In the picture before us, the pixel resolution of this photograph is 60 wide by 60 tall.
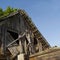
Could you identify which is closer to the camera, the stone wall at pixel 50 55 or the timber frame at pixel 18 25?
the stone wall at pixel 50 55

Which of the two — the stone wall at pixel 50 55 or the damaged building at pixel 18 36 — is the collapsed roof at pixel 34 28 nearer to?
the damaged building at pixel 18 36

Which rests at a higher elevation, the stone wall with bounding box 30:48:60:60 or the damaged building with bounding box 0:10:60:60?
the damaged building with bounding box 0:10:60:60

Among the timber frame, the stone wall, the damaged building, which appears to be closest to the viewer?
the stone wall

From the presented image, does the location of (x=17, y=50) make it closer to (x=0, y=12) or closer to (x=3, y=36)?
(x=3, y=36)

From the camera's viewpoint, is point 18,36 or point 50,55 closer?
point 50,55

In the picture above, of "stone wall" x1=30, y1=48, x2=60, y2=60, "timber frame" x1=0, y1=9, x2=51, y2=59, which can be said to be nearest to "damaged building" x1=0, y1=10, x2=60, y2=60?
"timber frame" x1=0, y1=9, x2=51, y2=59

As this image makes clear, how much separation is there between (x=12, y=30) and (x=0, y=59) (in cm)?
275

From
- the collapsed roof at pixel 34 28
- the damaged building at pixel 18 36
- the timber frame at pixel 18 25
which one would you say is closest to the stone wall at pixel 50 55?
the damaged building at pixel 18 36

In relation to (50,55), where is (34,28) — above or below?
above

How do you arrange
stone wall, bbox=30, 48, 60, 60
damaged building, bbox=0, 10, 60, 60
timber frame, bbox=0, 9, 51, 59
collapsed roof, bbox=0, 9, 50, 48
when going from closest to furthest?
stone wall, bbox=30, 48, 60, 60, damaged building, bbox=0, 10, 60, 60, timber frame, bbox=0, 9, 51, 59, collapsed roof, bbox=0, 9, 50, 48

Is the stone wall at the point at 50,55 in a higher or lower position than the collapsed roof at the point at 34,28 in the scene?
lower

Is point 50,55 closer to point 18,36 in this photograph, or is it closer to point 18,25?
point 18,36

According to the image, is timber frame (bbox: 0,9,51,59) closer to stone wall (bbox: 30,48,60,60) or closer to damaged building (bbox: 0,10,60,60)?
damaged building (bbox: 0,10,60,60)

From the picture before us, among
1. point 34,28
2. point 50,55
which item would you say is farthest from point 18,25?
point 50,55
